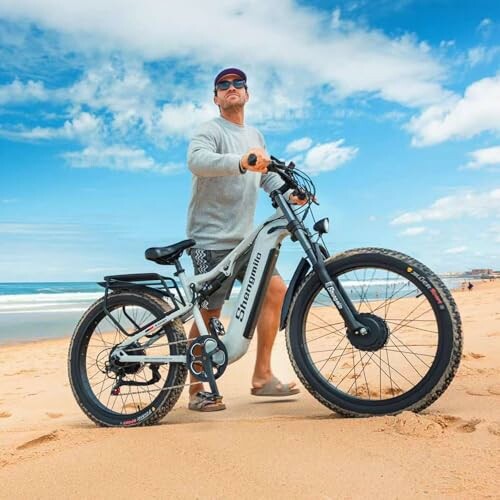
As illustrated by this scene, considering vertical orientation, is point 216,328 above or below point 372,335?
above

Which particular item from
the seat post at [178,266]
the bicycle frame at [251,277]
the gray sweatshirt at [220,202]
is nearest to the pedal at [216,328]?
the bicycle frame at [251,277]

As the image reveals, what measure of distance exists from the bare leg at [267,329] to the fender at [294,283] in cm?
82

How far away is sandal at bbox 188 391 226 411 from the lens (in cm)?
343

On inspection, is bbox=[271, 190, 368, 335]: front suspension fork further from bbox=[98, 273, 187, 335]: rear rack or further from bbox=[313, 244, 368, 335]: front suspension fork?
bbox=[98, 273, 187, 335]: rear rack

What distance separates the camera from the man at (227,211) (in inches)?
151

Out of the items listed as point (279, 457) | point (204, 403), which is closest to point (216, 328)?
point (204, 403)

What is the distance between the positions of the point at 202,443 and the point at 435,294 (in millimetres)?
1321

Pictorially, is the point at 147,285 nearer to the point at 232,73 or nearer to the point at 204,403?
the point at 204,403

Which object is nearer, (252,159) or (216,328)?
(252,159)

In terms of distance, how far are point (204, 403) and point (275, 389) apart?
0.65m

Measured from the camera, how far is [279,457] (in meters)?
2.25

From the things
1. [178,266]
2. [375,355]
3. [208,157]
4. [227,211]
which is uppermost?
[208,157]

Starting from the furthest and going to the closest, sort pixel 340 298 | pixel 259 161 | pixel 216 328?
pixel 216 328 → pixel 259 161 → pixel 340 298

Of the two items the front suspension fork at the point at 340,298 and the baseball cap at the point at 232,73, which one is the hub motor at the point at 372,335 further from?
the baseball cap at the point at 232,73
